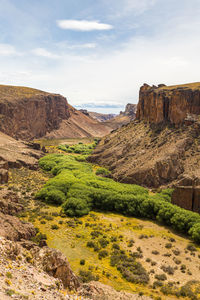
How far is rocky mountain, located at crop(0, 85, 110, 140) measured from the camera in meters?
114

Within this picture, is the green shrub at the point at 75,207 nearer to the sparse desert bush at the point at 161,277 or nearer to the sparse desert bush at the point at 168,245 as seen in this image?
the sparse desert bush at the point at 168,245

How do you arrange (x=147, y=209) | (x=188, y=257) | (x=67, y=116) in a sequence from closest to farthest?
(x=188, y=257), (x=147, y=209), (x=67, y=116)

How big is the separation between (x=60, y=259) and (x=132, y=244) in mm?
15449

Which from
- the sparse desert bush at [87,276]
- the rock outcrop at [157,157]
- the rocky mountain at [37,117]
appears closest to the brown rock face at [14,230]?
the sparse desert bush at [87,276]

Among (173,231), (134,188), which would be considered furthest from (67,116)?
(173,231)

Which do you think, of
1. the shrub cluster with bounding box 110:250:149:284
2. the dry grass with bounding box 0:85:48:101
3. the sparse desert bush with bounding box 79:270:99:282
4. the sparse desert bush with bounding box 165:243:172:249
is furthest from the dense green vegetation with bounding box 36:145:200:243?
the dry grass with bounding box 0:85:48:101

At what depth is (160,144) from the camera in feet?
199

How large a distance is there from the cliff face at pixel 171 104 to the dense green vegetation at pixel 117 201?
28331 mm

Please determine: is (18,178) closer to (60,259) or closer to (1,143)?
(1,143)

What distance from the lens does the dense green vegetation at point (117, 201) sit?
33.0 m

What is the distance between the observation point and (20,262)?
585 inches

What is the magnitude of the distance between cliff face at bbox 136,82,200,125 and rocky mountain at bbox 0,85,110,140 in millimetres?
67675

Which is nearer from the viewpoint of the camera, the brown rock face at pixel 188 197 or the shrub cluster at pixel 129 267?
the shrub cluster at pixel 129 267

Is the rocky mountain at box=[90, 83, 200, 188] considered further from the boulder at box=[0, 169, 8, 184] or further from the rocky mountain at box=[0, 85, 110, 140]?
the rocky mountain at box=[0, 85, 110, 140]
